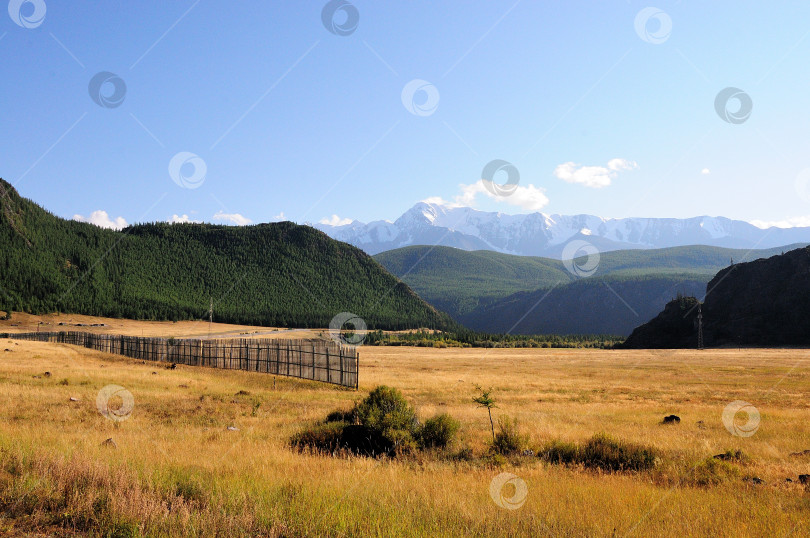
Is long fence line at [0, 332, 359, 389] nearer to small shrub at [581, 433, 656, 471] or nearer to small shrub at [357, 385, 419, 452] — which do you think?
small shrub at [357, 385, 419, 452]

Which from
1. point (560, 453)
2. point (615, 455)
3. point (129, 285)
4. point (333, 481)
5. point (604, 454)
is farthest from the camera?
point (129, 285)

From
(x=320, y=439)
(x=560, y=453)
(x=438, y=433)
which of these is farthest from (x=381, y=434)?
(x=560, y=453)

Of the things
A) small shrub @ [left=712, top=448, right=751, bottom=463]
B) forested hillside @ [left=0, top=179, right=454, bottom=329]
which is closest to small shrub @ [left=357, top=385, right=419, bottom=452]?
small shrub @ [left=712, top=448, right=751, bottom=463]

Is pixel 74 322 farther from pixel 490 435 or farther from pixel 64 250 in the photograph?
pixel 490 435

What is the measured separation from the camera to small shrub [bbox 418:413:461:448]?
13289mm

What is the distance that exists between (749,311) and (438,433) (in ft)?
380

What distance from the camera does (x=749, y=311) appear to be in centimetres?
10488

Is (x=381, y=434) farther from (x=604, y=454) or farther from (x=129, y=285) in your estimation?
(x=129, y=285)

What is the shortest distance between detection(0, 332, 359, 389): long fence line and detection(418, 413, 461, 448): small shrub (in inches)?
664

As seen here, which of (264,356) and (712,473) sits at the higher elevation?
(264,356)

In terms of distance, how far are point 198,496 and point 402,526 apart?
113 inches

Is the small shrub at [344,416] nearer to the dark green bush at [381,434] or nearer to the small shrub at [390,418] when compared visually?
the small shrub at [390,418]

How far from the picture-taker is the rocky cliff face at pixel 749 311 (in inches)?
3836

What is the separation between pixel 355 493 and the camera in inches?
289
